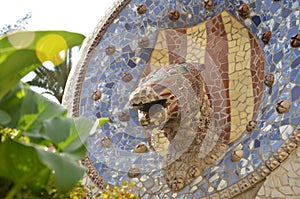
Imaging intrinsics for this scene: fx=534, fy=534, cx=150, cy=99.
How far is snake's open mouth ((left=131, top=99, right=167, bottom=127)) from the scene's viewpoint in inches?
103

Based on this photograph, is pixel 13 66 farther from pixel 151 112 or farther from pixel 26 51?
pixel 151 112

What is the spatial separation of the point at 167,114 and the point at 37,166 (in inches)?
67.2

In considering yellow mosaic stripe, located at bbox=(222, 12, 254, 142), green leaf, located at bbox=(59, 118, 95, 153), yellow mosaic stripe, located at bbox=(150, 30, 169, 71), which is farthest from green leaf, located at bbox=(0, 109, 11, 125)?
yellow mosaic stripe, located at bbox=(150, 30, 169, 71)

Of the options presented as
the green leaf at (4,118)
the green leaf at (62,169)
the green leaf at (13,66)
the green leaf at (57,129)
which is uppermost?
the green leaf at (13,66)

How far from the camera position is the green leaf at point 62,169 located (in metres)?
0.94

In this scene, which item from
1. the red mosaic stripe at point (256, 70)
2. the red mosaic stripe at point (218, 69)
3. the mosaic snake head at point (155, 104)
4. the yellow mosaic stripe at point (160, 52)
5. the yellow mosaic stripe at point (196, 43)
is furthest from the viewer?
the yellow mosaic stripe at point (160, 52)

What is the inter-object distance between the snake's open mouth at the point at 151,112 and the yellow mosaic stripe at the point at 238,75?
0.39 metres

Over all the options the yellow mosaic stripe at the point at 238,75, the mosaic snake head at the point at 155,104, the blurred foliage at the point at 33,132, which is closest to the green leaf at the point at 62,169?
the blurred foliage at the point at 33,132

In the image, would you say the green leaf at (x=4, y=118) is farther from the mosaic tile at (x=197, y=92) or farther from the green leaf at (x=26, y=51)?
the mosaic tile at (x=197, y=92)

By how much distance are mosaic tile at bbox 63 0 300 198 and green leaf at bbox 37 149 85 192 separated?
149 cm

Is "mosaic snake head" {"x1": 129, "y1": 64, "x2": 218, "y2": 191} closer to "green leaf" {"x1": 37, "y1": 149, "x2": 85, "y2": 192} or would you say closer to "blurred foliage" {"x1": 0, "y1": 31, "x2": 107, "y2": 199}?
"blurred foliage" {"x1": 0, "y1": 31, "x2": 107, "y2": 199}

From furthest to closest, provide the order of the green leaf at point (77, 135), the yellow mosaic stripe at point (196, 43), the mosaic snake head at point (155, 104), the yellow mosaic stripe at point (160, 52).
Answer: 1. the yellow mosaic stripe at point (160, 52)
2. the yellow mosaic stripe at point (196, 43)
3. the mosaic snake head at point (155, 104)
4. the green leaf at point (77, 135)

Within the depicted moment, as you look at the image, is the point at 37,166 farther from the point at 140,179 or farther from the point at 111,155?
the point at 111,155

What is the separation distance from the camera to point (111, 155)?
10.0 feet
